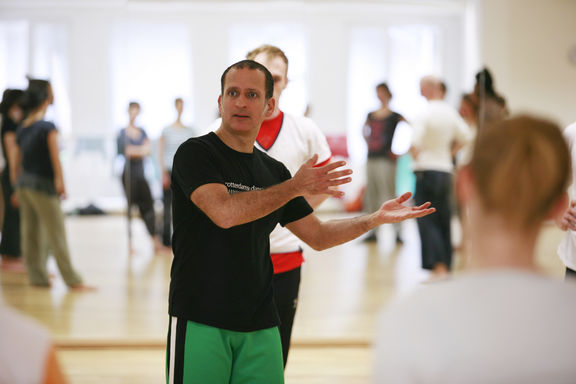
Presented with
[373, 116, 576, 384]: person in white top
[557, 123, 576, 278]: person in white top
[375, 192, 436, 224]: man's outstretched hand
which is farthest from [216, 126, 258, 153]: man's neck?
[557, 123, 576, 278]: person in white top

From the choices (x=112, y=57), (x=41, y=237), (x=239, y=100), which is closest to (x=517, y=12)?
(x=112, y=57)

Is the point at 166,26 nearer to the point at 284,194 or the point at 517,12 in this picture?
the point at 517,12

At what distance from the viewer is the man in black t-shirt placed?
1618 mm

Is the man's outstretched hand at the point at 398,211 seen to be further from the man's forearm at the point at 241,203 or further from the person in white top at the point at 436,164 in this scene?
the person in white top at the point at 436,164

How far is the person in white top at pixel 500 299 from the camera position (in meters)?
0.81

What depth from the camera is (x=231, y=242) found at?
1.63m

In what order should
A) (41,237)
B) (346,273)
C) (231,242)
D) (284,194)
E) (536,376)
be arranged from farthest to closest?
(346,273) < (41,237) < (231,242) < (284,194) < (536,376)

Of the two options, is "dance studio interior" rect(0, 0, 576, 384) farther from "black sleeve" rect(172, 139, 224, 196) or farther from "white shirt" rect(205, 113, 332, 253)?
"black sleeve" rect(172, 139, 224, 196)

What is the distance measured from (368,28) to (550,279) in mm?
3398

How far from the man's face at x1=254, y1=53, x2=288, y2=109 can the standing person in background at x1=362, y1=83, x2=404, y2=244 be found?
1699 mm

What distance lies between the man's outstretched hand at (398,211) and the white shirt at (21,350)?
101 cm

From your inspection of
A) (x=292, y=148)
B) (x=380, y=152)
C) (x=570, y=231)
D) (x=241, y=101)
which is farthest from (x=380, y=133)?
(x=241, y=101)

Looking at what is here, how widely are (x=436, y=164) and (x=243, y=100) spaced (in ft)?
9.21

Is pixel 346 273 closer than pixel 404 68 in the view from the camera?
No
